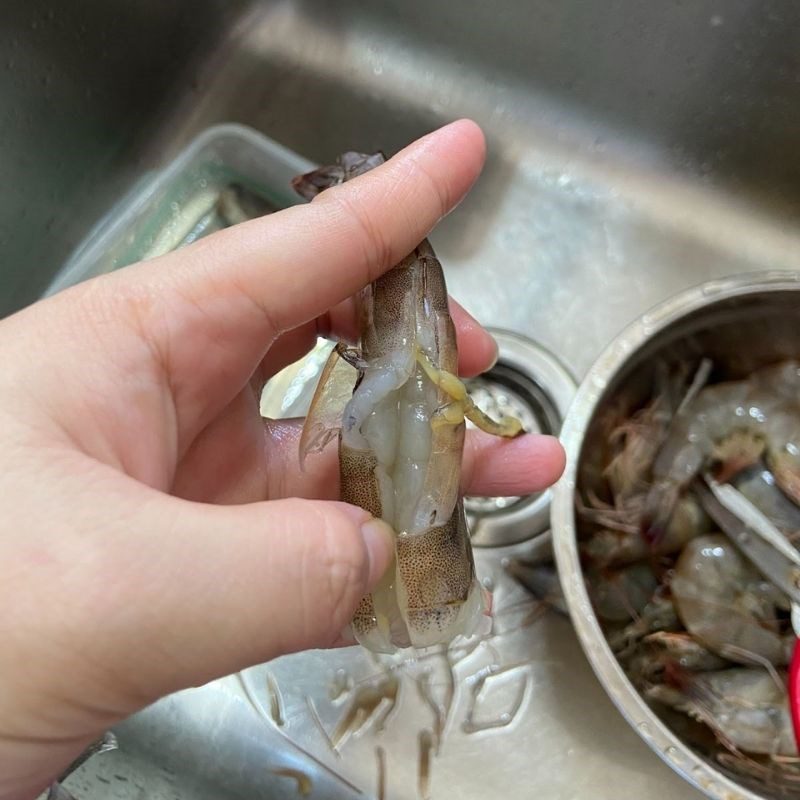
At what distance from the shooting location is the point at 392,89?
50.4 inches

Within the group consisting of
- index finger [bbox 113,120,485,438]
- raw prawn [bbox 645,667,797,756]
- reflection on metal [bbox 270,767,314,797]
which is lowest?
reflection on metal [bbox 270,767,314,797]

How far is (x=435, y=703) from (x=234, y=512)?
574 millimetres

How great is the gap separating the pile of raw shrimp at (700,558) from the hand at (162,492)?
0.41 meters

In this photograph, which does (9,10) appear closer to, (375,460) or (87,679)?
(375,460)

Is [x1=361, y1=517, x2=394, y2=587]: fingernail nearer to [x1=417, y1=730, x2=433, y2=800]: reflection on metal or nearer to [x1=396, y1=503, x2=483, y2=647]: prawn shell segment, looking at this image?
[x1=396, y1=503, x2=483, y2=647]: prawn shell segment

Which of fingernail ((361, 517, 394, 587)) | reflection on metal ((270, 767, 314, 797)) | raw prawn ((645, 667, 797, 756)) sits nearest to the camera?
fingernail ((361, 517, 394, 587))

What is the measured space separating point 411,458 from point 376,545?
130mm

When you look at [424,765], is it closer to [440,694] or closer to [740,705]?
[440,694]

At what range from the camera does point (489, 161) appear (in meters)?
1.25

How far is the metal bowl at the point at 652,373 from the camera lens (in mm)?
767

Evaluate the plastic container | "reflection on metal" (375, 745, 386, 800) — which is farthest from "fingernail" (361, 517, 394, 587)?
the plastic container

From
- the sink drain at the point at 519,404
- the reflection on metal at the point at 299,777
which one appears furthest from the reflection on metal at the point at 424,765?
the sink drain at the point at 519,404

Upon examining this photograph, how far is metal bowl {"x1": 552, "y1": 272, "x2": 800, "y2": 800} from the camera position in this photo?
77 centimetres

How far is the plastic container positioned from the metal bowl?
53cm
